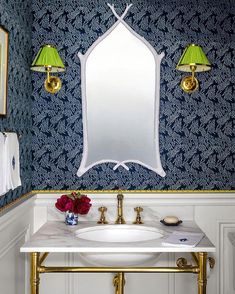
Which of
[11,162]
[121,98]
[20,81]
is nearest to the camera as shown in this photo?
[11,162]

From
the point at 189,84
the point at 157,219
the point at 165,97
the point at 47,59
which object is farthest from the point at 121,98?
the point at 157,219

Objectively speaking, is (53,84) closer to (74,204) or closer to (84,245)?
(74,204)

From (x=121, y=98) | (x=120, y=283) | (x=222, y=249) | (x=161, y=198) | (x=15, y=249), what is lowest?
(x=120, y=283)

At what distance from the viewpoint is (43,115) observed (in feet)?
10.8

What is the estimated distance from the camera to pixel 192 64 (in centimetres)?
307

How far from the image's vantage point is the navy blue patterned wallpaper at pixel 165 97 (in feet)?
10.8

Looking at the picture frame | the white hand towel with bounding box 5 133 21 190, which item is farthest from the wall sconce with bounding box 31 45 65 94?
the white hand towel with bounding box 5 133 21 190

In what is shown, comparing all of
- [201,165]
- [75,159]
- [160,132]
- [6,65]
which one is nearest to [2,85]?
[6,65]

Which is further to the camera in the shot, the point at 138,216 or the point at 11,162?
A: the point at 138,216

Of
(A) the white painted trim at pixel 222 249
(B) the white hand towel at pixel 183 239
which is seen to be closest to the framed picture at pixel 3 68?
(B) the white hand towel at pixel 183 239

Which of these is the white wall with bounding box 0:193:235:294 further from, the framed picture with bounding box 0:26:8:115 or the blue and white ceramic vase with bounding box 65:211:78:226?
the framed picture with bounding box 0:26:8:115

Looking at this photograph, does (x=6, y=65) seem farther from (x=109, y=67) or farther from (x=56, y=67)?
(x=109, y=67)

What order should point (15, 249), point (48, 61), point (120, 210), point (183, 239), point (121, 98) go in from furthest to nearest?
point (121, 98), point (120, 210), point (48, 61), point (15, 249), point (183, 239)

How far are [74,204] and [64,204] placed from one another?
0.06 metres
